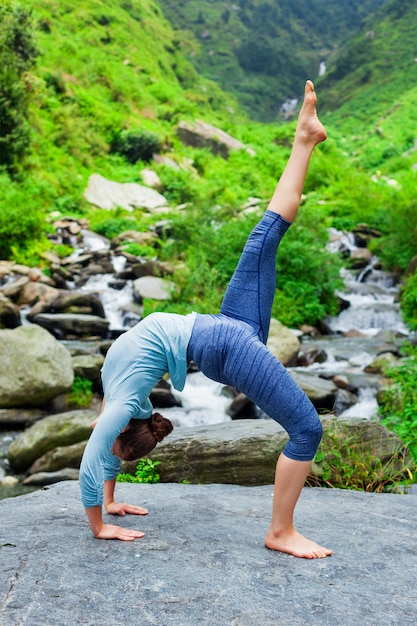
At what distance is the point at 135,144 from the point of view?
31562 millimetres

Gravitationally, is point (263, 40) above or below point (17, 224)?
above

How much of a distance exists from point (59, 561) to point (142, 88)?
41.5 m

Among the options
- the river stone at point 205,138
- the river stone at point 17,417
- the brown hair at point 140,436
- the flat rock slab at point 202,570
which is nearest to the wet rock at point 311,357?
the river stone at point 17,417

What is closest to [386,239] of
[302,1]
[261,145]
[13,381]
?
[13,381]

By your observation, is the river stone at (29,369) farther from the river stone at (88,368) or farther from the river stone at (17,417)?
the river stone at (88,368)

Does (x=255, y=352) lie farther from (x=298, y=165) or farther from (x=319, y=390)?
(x=319, y=390)

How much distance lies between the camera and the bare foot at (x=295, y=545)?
270 centimetres

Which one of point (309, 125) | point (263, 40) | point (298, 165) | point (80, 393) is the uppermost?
point (263, 40)

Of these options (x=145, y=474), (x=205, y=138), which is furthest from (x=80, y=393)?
(x=205, y=138)

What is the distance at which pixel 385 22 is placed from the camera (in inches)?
2628

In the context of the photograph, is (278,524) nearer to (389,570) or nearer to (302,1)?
(389,570)

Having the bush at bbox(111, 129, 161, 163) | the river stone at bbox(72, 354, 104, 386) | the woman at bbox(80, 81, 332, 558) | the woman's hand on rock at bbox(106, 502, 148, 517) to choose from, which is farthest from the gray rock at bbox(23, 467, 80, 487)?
the bush at bbox(111, 129, 161, 163)

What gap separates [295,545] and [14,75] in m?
23.1

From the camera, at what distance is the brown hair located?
293cm
